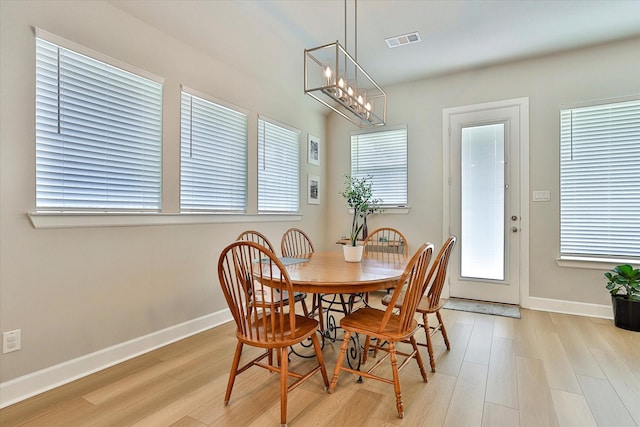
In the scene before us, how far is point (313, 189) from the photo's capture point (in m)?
4.69

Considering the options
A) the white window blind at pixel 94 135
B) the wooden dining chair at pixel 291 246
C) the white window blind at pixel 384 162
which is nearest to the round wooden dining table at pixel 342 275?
the wooden dining chair at pixel 291 246

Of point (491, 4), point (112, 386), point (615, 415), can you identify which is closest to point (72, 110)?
point (112, 386)

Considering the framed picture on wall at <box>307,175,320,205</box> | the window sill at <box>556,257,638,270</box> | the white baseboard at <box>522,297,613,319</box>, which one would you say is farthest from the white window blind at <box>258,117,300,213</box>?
the window sill at <box>556,257,638,270</box>

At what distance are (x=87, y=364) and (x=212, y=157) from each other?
192 centimetres

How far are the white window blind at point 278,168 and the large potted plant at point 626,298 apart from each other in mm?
3448

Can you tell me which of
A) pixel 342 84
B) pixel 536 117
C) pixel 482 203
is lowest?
pixel 482 203

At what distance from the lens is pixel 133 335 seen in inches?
97.9

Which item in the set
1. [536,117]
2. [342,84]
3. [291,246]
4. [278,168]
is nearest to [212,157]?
[278,168]

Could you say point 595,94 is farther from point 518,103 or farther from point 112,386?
point 112,386

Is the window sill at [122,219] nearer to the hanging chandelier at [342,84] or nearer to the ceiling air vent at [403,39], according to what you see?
the hanging chandelier at [342,84]

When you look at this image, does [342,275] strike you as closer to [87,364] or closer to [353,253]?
[353,253]

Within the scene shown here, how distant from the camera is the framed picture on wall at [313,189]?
4605 mm

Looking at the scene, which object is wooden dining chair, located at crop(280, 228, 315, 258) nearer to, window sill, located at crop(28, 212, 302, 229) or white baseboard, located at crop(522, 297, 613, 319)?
window sill, located at crop(28, 212, 302, 229)

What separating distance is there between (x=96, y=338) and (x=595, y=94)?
5087 mm
